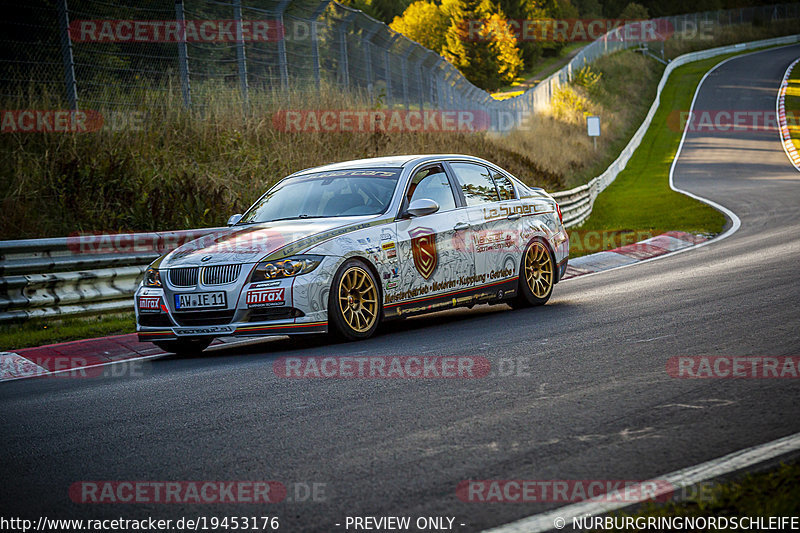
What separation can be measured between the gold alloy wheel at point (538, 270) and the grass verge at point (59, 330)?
4.42 meters

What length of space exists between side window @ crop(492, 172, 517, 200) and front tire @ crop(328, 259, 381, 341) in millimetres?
2563

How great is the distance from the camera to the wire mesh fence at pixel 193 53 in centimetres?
1386

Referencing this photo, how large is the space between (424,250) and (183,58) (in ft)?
30.2

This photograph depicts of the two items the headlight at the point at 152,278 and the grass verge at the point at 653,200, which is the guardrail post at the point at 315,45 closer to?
the grass verge at the point at 653,200

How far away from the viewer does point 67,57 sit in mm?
14133

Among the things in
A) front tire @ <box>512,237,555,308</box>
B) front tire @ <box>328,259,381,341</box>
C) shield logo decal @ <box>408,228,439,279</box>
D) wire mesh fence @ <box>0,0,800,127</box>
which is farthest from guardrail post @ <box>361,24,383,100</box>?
front tire @ <box>328,259,381,341</box>

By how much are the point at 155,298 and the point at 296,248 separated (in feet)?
4.49

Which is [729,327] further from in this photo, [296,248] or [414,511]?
[414,511]

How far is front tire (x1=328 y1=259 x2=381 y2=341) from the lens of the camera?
7.82 metres

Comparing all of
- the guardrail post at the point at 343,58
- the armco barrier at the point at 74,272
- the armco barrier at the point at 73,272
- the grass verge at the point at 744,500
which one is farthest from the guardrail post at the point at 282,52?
the grass verge at the point at 744,500

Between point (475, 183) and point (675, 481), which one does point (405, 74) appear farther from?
point (675, 481)

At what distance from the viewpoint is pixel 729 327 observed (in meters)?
7.39

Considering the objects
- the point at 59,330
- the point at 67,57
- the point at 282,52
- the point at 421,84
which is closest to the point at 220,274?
the point at 59,330

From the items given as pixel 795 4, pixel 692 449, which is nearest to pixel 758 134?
pixel 692 449
